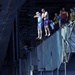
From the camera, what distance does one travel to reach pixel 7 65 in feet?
141

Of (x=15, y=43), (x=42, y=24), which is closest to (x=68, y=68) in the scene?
(x=42, y=24)

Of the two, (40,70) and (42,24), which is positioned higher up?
(42,24)

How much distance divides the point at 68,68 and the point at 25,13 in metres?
17.2

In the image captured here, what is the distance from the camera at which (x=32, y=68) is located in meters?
31.9

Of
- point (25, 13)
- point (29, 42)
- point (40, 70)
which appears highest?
point (25, 13)

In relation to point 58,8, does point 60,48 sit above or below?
below

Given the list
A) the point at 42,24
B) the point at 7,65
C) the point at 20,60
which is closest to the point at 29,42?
the point at 20,60

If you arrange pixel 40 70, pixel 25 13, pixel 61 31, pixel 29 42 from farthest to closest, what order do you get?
pixel 25 13 < pixel 29 42 < pixel 40 70 < pixel 61 31

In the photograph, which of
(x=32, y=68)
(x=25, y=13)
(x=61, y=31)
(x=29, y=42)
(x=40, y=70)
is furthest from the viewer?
(x=25, y=13)

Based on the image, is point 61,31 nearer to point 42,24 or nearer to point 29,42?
point 42,24

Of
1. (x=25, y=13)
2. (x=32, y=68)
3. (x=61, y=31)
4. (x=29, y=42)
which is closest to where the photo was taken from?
(x=61, y=31)

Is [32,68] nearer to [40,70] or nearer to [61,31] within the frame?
[40,70]

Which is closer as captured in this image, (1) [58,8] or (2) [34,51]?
(2) [34,51]

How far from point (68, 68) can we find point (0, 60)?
14928mm
